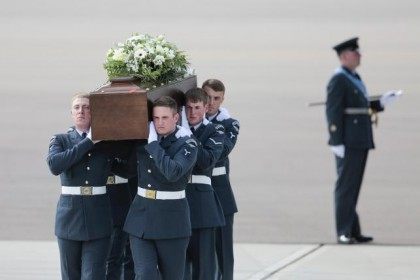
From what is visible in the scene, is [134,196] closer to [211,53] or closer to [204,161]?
[204,161]

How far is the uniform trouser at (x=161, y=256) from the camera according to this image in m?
7.32

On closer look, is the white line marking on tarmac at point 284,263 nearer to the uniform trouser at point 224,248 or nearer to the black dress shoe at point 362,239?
the black dress shoe at point 362,239

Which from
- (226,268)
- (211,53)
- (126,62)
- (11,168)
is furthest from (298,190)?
(211,53)

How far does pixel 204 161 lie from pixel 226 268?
91cm

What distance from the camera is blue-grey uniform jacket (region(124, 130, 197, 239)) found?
7.29 meters

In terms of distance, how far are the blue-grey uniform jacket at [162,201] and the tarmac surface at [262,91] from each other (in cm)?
191

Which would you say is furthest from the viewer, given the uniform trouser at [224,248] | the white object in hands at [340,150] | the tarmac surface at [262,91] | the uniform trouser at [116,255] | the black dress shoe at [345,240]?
the tarmac surface at [262,91]

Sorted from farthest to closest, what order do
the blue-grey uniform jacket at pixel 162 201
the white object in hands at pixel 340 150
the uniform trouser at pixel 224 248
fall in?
the white object in hands at pixel 340 150
the uniform trouser at pixel 224 248
the blue-grey uniform jacket at pixel 162 201

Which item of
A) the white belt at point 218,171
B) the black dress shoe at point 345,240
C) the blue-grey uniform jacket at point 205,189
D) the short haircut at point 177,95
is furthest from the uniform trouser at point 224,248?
the black dress shoe at point 345,240

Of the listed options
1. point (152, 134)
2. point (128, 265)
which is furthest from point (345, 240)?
point (152, 134)

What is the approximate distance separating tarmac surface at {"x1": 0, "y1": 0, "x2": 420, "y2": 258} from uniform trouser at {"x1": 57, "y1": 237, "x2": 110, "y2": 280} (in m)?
1.88

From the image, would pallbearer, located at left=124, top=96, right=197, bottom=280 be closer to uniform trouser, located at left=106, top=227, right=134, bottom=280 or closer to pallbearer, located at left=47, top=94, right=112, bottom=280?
pallbearer, located at left=47, top=94, right=112, bottom=280

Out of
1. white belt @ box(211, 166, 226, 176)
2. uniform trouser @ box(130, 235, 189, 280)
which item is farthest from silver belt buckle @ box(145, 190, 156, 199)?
white belt @ box(211, 166, 226, 176)

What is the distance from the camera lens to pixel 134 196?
7.97m
